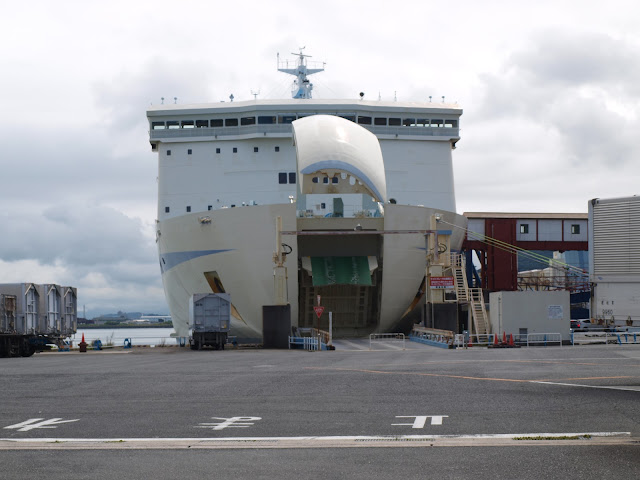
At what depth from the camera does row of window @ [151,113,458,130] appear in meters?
49.2

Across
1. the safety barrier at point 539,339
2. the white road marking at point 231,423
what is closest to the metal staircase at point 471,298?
the safety barrier at point 539,339

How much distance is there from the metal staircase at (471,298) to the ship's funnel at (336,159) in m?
6.40

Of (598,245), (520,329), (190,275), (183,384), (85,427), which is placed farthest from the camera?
(190,275)

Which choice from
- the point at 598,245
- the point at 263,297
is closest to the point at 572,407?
the point at 598,245

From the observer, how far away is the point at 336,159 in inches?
1540

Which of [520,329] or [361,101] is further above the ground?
[361,101]

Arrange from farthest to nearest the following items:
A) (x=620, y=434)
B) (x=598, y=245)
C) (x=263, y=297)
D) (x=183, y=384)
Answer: (x=263, y=297), (x=598, y=245), (x=183, y=384), (x=620, y=434)

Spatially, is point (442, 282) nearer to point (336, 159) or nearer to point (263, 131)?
point (336, 159)

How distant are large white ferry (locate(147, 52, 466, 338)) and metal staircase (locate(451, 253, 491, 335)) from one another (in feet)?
6.11

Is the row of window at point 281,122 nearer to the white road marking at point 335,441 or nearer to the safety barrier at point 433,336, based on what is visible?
the safety barrier at point 433,336

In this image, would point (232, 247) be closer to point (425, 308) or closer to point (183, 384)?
point (425, 308)

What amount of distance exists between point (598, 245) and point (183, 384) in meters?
17.4

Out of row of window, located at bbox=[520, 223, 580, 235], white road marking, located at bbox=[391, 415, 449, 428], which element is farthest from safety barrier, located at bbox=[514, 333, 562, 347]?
white road marking, located at bbox=[391, 415, 449, 428]

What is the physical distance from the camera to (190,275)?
4125 cm
